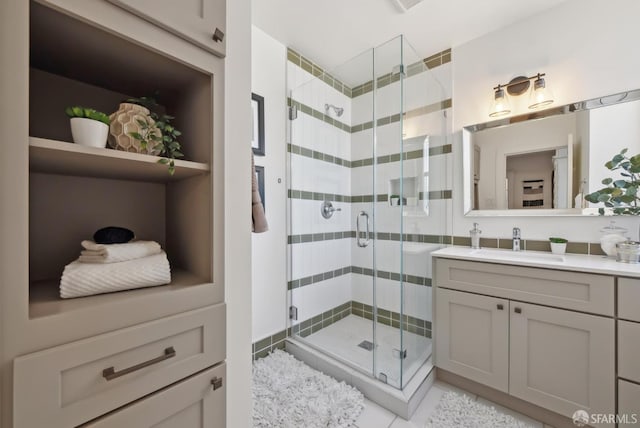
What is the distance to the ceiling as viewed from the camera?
177 centimetres

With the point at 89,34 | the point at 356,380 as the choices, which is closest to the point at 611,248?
Answer: the point at 356,380

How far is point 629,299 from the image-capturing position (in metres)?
1.23

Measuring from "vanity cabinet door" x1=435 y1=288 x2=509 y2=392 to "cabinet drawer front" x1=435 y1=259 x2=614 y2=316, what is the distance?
72 mm

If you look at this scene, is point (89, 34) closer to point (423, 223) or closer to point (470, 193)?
point (423, 223)

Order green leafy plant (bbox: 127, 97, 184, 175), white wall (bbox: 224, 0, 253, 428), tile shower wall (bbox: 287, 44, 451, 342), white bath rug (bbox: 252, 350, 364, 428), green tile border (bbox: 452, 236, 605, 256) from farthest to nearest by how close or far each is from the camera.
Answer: tile shower wall (bbox: 287, 44, 451, 342) → green tile border (bbox: 452, 236, 605, 256) → white bath rug (bbox: 252, 350, 364, 428) → white wall (bbox: 224, 0, 253, 428) → green leafy plant (bbox: 127, 97, 184, 175)

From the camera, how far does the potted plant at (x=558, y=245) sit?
173 centimetres

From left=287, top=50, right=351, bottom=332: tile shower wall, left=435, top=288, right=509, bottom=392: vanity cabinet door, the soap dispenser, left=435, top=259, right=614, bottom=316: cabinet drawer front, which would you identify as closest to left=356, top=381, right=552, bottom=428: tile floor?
left=435, top=288, right=509, bottom=392: vanity cabinet door

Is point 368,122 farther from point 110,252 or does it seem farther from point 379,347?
point 110,252

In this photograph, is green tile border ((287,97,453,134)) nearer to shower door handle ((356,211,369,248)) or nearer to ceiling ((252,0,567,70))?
ceiling ((252,0,567,70))

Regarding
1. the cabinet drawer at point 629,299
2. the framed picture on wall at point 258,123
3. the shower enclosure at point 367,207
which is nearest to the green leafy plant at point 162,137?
the framed picture on wall at point 258,123

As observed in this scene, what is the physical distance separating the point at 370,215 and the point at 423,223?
424 mm

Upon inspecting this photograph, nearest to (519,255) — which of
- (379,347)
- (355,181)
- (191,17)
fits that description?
(379,347)

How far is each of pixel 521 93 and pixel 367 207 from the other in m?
1.42

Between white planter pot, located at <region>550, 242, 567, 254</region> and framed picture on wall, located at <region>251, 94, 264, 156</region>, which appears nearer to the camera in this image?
white planter pot, located at <region>550, 242, 567, 254</region>
